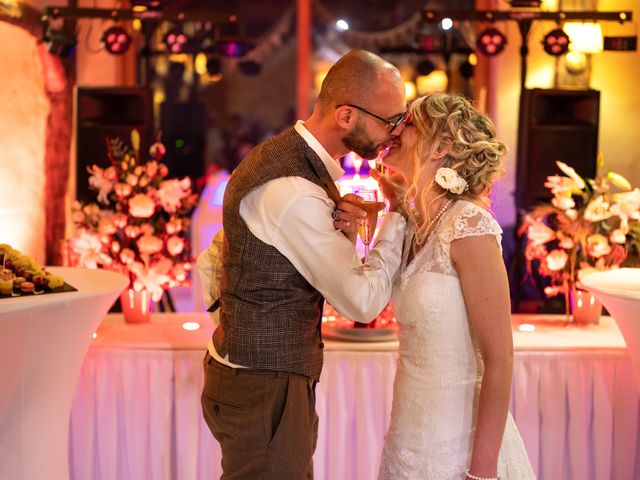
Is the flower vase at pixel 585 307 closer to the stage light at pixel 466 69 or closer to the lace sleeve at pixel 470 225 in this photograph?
the lace sleeve at pixel 470 225

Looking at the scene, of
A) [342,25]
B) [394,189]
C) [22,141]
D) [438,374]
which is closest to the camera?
[438,374]

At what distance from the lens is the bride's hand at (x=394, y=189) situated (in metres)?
2.41

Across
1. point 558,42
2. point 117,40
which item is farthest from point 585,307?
point 117,40

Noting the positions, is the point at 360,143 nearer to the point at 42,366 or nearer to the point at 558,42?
the point at 42,366

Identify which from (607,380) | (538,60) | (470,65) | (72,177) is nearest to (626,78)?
(538,60)

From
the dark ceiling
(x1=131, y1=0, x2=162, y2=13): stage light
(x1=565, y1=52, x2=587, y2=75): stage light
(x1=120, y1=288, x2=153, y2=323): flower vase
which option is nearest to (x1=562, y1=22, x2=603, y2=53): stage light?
(x1=565, y1=52, x2=587, y2=75): stage light

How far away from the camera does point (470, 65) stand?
673 centimetres

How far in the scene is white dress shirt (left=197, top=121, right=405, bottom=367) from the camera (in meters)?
2.20

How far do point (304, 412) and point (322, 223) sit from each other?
51cm

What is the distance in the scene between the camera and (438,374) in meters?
2.19

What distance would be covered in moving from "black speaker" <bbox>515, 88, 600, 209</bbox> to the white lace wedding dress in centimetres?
350

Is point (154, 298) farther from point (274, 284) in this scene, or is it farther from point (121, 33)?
point (121, 33)

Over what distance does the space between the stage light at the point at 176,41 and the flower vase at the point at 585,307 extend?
3.10 m

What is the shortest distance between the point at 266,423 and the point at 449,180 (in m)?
0.79
